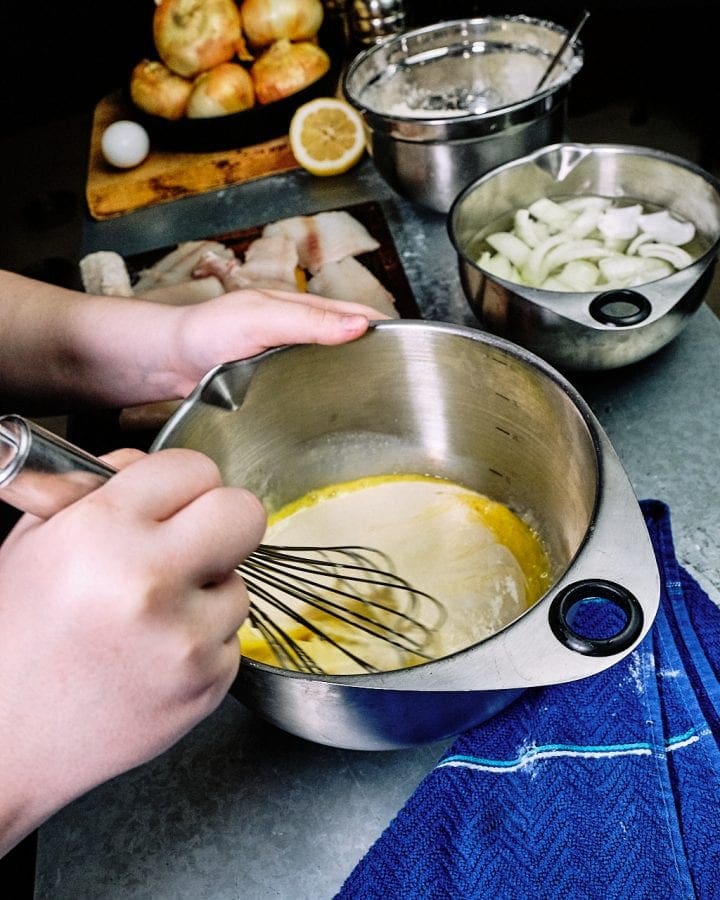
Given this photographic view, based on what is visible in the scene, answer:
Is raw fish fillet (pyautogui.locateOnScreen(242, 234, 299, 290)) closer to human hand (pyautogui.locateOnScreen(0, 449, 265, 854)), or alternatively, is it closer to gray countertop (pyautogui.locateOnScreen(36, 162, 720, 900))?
gray countertop (pyautogui.locateOnScreen(36, 162, 720, 900))

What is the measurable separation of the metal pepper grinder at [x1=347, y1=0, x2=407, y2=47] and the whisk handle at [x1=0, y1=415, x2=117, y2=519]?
149 centimetres

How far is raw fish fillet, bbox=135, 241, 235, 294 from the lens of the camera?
4.35 ft

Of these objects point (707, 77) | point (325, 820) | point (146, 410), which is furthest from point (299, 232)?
point (707, 77)

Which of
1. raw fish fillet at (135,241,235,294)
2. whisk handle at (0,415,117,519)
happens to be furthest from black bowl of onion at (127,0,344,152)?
whisk handle at (0,415,117,519)

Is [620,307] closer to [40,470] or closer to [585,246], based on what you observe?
[585,246]

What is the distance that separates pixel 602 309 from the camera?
33.9 inches

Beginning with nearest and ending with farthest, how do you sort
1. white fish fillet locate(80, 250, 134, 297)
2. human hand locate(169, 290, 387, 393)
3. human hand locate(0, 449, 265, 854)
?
human hand locate(0, 449, 265, 854) → human hand locate(169, 290, 387, 393) → white fish fillet locate(80, 250, 134, 297)

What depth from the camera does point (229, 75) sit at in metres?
1.60

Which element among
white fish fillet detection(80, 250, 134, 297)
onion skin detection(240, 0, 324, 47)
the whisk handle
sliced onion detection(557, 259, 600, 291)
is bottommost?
white fish fillet detection(80, 250, 134, 297)

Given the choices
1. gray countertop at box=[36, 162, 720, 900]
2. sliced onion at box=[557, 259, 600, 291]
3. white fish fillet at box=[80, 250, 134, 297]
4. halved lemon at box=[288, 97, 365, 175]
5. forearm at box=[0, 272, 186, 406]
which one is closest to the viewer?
gray countertop at box=[36, 162, 720, 900]

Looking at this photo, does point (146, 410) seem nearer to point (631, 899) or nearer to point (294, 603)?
point (294, 603)

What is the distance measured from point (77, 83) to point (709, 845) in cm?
342

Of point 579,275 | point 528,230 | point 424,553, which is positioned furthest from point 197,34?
point 424,553

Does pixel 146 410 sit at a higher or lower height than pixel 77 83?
higher
